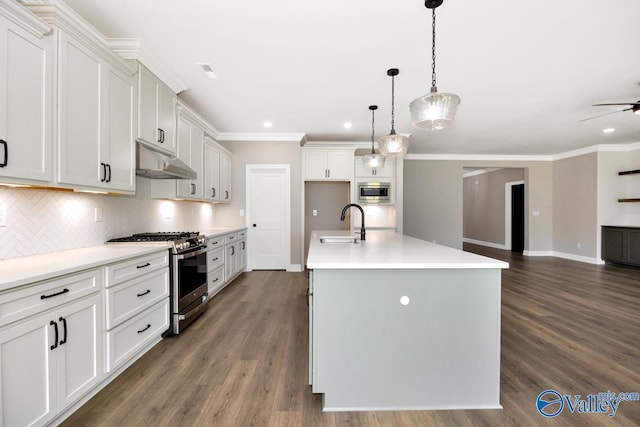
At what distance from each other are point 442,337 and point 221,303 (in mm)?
2787

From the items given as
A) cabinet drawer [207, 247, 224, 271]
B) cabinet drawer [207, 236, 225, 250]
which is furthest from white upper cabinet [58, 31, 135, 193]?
cabinet drawer [207, 247, 224, 271]

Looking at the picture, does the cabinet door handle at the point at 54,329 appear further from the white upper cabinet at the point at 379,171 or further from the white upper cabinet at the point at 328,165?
the white upper cabinet at the point at 379,171

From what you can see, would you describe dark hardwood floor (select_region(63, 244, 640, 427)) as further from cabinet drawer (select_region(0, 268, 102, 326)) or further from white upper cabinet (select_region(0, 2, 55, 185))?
white upper cabinet (select_region(0, 2, 55, 185))

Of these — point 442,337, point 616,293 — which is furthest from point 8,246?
point 616,293

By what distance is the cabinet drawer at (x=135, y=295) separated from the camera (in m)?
1.91

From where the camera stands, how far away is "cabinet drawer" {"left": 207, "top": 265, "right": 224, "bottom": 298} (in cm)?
364

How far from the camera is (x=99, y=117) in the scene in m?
2.12

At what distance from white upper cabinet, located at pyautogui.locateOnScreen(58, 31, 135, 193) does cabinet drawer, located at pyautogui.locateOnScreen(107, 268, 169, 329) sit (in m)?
0.76

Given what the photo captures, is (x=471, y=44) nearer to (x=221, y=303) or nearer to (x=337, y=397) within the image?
(x=337, y=397)

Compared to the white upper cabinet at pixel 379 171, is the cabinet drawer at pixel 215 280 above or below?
below

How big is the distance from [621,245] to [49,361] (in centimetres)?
874

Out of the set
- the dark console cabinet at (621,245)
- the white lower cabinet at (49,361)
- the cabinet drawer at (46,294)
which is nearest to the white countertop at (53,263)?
the cabinet drawer at (46,294)

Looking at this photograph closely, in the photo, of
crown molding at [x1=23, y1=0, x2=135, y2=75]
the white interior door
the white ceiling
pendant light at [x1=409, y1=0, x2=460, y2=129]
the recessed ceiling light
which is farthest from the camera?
the white interior door

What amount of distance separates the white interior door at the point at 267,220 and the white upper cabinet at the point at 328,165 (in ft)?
1.74
